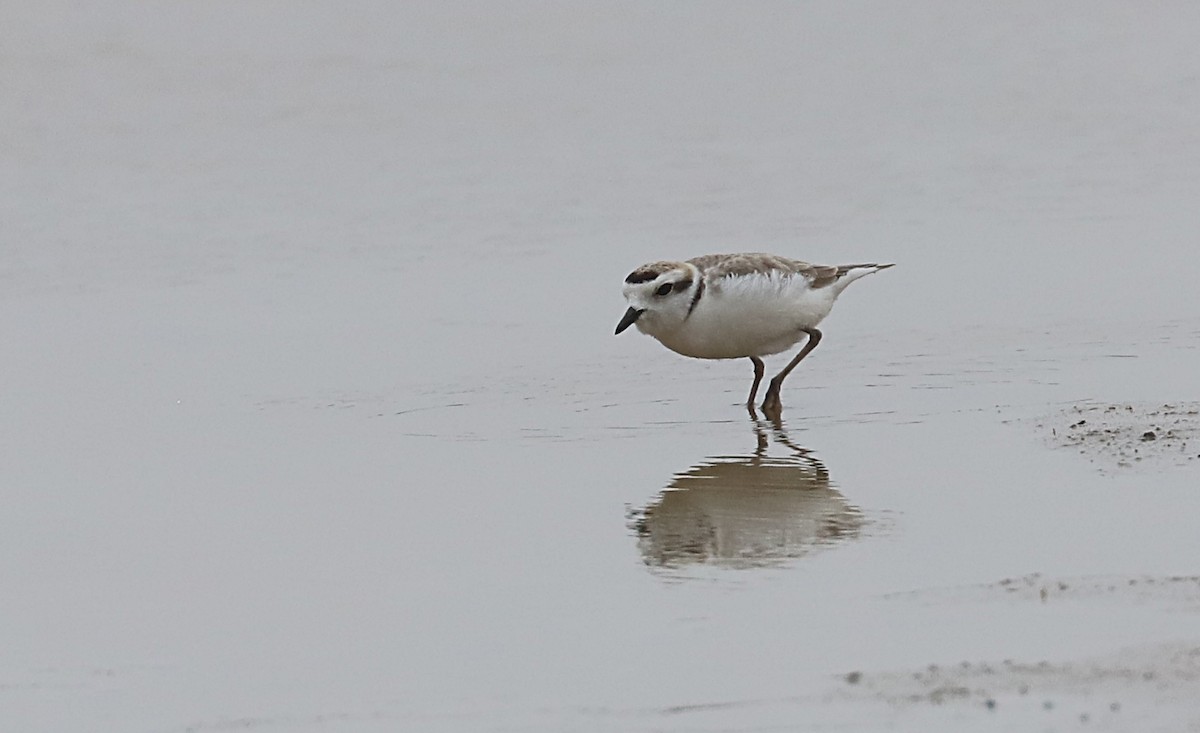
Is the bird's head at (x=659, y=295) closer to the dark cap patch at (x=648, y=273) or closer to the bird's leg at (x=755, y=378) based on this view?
the dark cap patch at (x=648, y=273)

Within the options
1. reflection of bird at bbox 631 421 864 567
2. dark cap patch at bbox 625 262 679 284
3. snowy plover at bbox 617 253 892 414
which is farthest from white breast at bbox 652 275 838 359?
reflection of bird at bbox 631 421 864 567

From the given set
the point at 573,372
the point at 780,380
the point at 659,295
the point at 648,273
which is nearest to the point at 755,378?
the point at 780,380

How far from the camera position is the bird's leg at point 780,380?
8172 mm

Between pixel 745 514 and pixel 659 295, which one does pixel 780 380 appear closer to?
pixel 659 295

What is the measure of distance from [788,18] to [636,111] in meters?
3.47

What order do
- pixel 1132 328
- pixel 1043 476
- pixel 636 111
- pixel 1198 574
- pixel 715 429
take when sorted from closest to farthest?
pixel 1198 574 → pixel 1043 476 → pixel 715 429 → pixel 1132 328 → pixel 636 111

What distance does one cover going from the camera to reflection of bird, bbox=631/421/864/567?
5625 millimetres

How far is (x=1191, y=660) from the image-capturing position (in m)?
4.13

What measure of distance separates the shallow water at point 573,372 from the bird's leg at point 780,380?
0.09 m

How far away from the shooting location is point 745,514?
618cm

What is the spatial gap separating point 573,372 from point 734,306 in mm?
926

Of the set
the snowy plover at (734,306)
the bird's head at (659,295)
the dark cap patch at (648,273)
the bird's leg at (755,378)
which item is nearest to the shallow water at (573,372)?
the bird's leg at (755,378)

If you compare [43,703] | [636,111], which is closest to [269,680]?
[43,703]

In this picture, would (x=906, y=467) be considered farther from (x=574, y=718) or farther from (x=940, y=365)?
(x=574, y=718)
